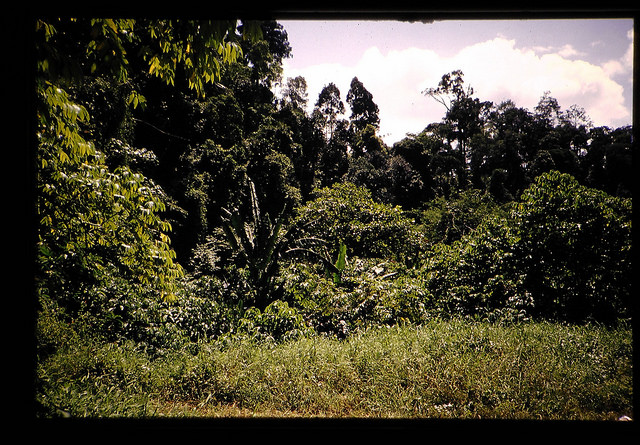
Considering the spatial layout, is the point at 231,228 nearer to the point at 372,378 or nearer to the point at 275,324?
the point at 275,324

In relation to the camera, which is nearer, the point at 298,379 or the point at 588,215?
the point at 298,379

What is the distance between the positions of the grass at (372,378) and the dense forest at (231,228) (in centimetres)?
97

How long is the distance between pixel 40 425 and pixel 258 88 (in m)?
17.4

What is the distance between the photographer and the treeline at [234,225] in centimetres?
222

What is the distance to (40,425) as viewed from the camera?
1.38 meters

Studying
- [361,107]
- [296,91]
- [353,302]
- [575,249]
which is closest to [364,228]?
[353,302]

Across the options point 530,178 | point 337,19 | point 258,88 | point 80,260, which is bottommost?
point 80,260

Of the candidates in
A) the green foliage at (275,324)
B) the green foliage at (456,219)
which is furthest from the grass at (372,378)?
the green foliage at (456,219)

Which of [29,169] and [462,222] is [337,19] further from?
[462,222]

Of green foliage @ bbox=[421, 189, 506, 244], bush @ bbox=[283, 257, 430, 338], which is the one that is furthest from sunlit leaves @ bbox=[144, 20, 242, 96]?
green foliage @ bbox=[421, 189, 506, 244]

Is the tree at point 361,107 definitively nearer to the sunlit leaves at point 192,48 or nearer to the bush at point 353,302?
the bush at point 353,302

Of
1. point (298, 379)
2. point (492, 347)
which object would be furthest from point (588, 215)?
point (298, 379)

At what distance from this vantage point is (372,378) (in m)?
4.14

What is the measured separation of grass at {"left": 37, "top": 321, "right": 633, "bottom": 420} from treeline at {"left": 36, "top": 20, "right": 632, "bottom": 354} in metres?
1.24
